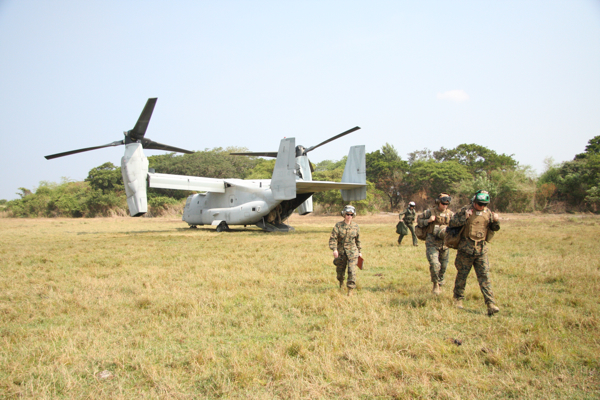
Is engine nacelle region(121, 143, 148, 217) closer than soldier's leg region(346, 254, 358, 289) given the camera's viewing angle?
No

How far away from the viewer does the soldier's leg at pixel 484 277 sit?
5.92 meters

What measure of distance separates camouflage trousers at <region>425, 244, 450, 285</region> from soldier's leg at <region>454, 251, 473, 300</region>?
28.2 inches

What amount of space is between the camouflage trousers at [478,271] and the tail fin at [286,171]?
1337 cm

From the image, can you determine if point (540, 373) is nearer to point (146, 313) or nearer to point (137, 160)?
point (146, 313)

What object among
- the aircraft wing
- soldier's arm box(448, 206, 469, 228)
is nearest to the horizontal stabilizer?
the aircraft wing

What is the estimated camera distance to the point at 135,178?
2031cm

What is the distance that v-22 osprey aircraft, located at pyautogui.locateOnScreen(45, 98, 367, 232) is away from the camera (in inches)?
779

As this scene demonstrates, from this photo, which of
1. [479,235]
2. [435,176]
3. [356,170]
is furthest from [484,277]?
[435,176]

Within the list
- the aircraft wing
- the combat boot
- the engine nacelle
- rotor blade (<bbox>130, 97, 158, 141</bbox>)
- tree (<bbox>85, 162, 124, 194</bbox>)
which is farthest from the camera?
tree (<bbox>85, 162, 124, 194</bbox>)

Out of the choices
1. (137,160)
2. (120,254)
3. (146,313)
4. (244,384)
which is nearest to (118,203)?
(137,160)

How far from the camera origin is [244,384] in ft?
12.6

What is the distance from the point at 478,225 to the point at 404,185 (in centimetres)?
5004

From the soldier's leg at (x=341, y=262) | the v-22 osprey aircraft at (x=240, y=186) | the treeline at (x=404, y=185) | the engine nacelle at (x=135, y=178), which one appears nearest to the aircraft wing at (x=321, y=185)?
the v-22 osprey aircraft at (x=240, y=186)

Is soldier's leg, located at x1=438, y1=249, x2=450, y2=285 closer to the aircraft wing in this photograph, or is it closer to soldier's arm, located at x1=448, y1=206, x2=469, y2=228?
soldier's arm, located at x1=448, y1=206, x2=469, y2=228
